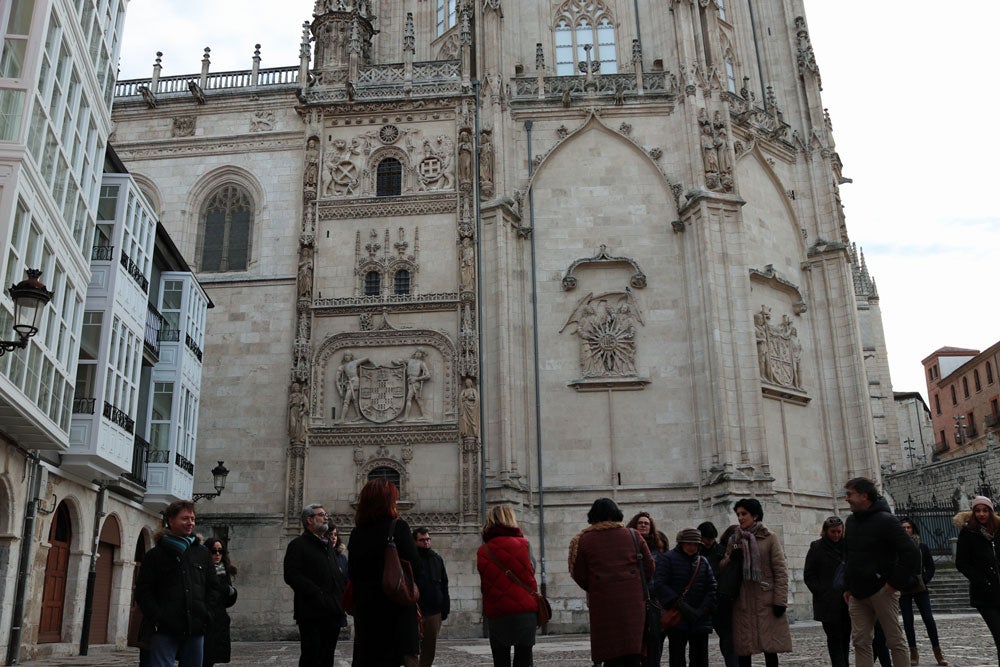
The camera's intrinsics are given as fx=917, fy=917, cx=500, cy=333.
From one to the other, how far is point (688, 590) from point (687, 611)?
0.19m

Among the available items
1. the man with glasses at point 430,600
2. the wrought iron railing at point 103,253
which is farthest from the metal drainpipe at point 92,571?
the man with glasses at point 430,600

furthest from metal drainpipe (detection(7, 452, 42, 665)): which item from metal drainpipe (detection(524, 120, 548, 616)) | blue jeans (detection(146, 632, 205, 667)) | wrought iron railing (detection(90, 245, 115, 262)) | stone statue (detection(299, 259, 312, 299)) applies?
metal drainpipe (detection(524, 120, 548, 616))

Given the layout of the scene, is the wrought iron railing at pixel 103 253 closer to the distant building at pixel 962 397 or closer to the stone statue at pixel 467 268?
the stone statue at pixel 467 268

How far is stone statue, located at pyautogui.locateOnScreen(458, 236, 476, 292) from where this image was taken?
2631 centimetres

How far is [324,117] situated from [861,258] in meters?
42.4

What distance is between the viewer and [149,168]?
29344mm

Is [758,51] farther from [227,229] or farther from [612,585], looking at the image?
[612,585]

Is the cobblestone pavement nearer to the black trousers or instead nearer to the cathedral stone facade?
the cathedral stone facade

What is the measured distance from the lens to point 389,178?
28.3 m

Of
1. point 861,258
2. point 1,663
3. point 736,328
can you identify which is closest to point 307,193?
point 736,328

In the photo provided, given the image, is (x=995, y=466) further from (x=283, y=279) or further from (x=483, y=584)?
(x=483, y=584)

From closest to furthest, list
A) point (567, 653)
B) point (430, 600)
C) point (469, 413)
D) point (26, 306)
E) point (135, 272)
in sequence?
point (430, 600), point (26, 306), point (567, 653), point (135, 272), point (469, 413)

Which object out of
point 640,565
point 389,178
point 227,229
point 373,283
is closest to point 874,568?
point 640,565

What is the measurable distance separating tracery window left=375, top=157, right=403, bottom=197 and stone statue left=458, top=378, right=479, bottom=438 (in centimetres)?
684
